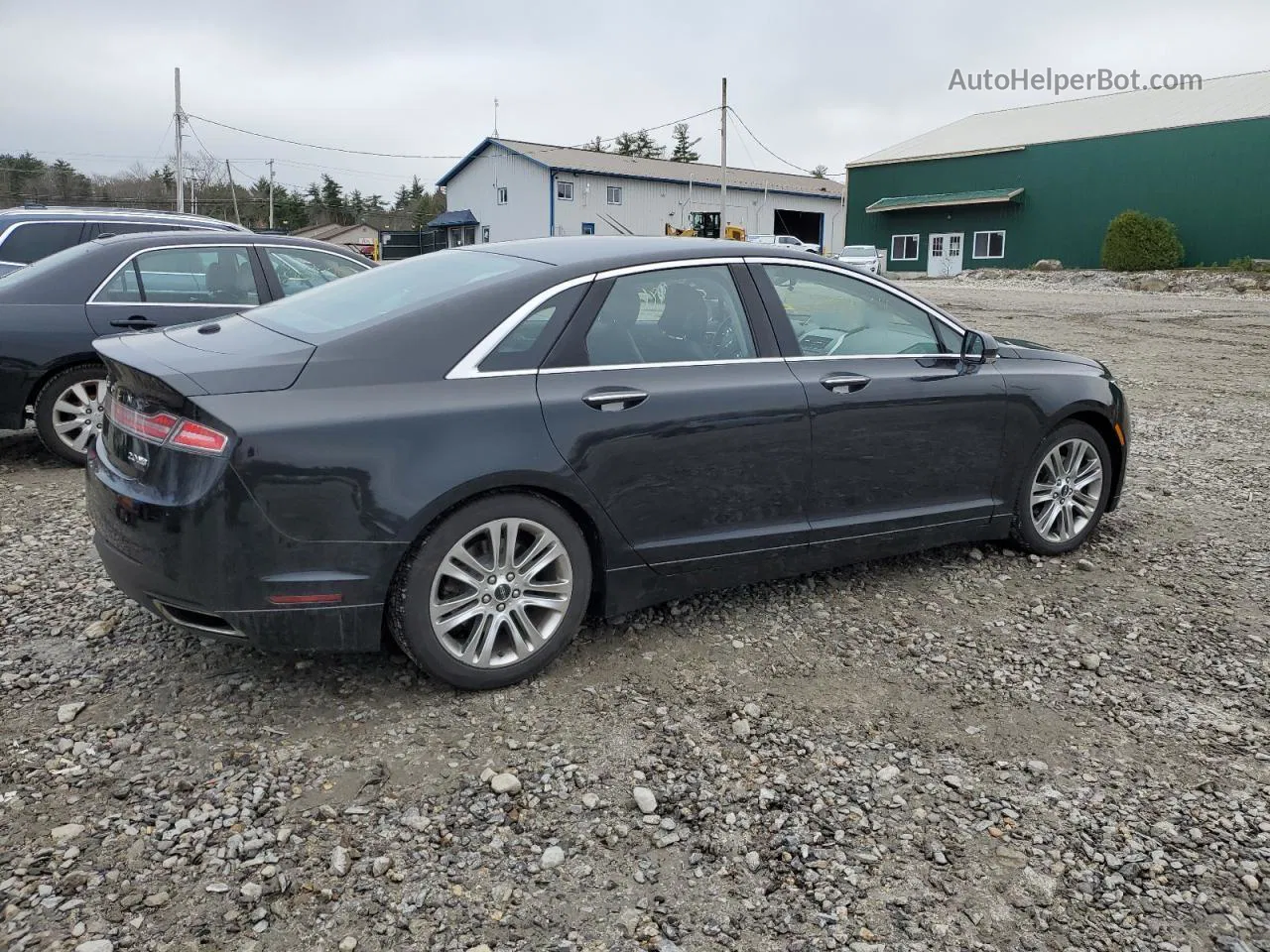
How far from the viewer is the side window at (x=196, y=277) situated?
721 cm

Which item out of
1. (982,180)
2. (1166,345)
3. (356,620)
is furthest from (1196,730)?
(982,180)

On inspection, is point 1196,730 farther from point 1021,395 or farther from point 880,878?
point 1021,395

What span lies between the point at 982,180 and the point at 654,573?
4590 cm

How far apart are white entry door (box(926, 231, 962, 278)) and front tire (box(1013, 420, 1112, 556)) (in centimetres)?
4234

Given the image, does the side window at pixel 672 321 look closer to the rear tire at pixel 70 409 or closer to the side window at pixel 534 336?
the side window at pixel 534 336

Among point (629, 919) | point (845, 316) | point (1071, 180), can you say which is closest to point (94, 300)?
point (845, 316)

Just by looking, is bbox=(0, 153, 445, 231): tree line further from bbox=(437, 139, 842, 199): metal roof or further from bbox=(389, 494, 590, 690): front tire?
bbox=(389, 494, 590, 690): front tire

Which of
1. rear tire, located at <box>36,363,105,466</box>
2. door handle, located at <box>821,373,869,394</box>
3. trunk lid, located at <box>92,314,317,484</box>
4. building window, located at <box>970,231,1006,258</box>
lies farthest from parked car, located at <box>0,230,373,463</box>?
building window, located at <box>970,231,1006,258</box>

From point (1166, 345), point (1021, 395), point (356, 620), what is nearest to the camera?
point (356, 620)

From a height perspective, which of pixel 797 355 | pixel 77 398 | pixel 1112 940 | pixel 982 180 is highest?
pixel 982 180

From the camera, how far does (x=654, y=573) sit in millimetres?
4055

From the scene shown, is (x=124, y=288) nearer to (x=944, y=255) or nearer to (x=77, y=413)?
(x=77, y=413)

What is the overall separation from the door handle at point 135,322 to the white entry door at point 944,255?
42.6 m

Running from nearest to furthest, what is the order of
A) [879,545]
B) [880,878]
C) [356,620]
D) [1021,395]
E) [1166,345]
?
[880,878] < [356,620] < [879,545] < [1021,395] < [1166,345]
